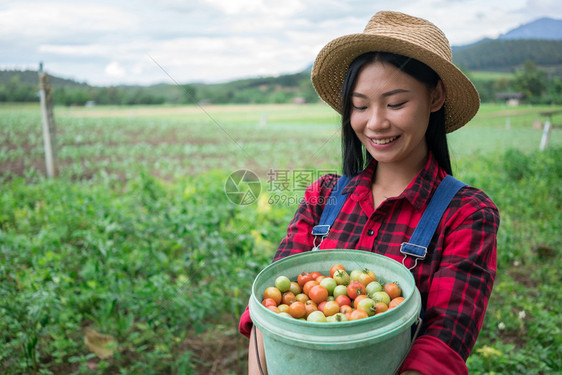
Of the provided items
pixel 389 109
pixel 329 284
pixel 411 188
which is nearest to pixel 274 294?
pixel 329 284

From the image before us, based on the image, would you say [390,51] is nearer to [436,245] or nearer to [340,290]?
[436,245]

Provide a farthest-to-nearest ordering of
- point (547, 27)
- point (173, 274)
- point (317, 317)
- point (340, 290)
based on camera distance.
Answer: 1. point (547, 27)
2. point (173, 274)
3. point (340, 290)
4. point (317, 317)

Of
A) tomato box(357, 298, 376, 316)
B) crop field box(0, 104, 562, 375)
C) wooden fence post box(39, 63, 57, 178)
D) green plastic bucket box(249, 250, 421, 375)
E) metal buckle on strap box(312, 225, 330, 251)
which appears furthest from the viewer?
wooden fence post box(39, 63, 57, 178)

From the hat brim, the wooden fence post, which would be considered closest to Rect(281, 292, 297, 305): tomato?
the hat brim

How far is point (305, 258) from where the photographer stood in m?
1.20

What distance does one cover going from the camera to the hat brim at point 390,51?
119cm

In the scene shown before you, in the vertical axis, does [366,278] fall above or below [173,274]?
above

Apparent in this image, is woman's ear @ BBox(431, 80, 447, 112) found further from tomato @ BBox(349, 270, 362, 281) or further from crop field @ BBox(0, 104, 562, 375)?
tomato @ BBox(349, 270, 362, 281)

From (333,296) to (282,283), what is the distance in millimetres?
144

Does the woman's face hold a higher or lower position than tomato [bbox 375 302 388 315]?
higher

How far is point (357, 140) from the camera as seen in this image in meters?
1.50

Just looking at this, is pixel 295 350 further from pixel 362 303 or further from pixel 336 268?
pixel 336 268

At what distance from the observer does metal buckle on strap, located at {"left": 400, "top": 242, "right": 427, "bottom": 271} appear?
111 cm

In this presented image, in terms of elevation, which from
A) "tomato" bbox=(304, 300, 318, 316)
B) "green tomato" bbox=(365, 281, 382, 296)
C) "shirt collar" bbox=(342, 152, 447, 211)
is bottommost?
"tomato" bbox=(304, 300, 318, 316)
